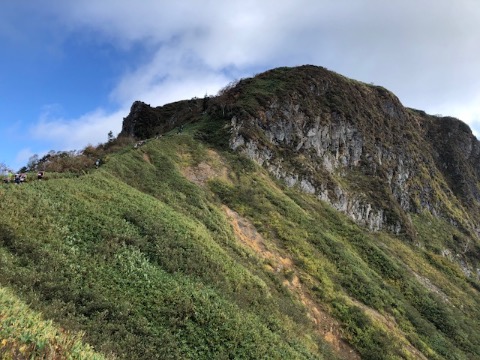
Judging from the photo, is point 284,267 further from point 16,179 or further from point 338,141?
point 338,141

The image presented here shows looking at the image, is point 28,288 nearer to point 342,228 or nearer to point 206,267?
point 206,267

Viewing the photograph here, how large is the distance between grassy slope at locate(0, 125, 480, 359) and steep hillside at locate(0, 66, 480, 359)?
0.36 ft

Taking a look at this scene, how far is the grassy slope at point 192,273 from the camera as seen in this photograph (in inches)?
630

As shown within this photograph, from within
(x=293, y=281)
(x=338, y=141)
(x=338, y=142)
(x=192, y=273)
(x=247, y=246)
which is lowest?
(x=293, y=281)

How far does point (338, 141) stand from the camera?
73.4 m

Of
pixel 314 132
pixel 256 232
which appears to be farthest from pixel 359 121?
pixel 256 232

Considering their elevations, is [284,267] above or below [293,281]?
above

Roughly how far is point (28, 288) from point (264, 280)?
1606 cm

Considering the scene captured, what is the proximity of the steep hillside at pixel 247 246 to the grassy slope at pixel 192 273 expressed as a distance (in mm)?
110

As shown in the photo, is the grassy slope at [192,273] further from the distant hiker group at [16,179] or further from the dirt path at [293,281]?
the distant hiker group at [16,179]

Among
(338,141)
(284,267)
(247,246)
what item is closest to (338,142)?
(338,141)

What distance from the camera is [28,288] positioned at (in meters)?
14.8

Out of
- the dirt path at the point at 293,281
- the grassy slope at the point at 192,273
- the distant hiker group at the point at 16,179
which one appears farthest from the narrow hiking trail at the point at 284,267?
the distant hiker group at the point at 16,179

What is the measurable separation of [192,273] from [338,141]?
189 ft
